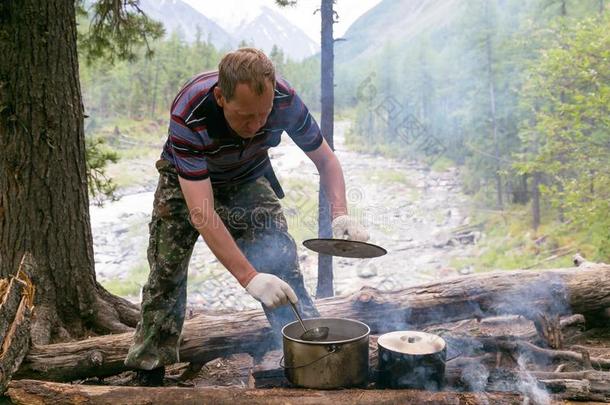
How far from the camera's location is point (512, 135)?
1650 centimetres

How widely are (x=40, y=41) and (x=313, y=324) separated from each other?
320cm

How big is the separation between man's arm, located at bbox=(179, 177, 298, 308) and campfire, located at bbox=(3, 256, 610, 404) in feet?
1.04

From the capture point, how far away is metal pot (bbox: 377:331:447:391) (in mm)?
2578

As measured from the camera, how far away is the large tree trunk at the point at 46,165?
3.90m

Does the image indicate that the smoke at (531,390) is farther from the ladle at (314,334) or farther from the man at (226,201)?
the man at (226,201)

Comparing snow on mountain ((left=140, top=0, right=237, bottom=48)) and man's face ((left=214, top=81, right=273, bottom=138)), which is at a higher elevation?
snow on mountain ((left=140, top=0, right=237, bottom=48))

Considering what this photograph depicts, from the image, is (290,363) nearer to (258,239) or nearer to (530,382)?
(258,239)

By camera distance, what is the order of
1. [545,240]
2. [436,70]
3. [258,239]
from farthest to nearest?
[436,70] → [545,240] → [258,239]

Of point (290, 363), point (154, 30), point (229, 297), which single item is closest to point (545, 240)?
point (229, 297)

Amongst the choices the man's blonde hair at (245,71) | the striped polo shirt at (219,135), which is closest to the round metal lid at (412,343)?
the striped polo shirt at (219,135)

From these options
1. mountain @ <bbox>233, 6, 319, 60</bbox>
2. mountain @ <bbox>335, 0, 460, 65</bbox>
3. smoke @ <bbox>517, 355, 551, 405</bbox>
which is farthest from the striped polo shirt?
mountain @ <bbox>233, 6, 319, 60</bbox>

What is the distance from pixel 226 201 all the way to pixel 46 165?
6.01 ft

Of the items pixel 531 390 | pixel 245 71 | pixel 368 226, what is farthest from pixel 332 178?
pixel 368 226

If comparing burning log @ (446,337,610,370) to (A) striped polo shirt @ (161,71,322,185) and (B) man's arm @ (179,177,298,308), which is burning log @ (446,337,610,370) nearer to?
(B) man's arm @ (179,177,298,308)
